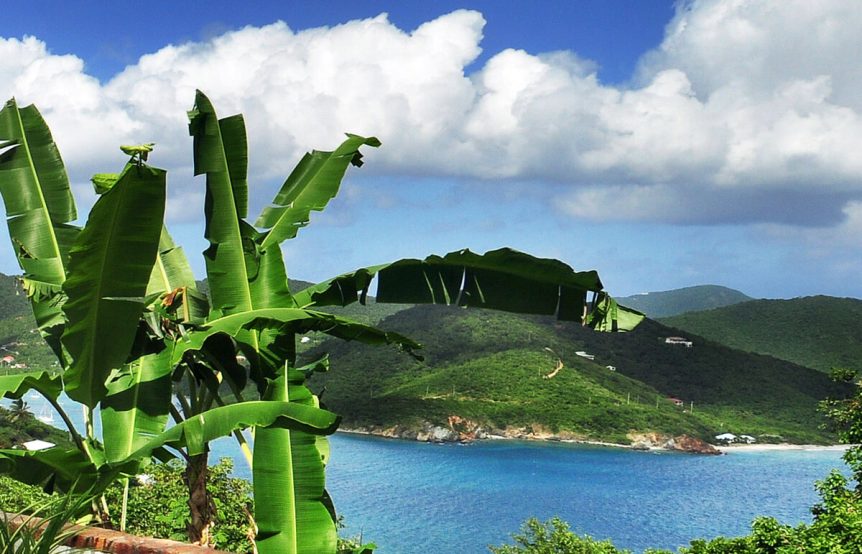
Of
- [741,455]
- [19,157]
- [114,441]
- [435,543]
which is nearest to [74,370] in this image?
[114,441]

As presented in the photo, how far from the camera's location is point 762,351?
242 feet

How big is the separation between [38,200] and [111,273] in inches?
59.3

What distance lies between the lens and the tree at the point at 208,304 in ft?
8.84

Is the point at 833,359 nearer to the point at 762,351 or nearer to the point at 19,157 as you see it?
the point at 762,351

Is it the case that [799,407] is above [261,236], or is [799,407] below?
below

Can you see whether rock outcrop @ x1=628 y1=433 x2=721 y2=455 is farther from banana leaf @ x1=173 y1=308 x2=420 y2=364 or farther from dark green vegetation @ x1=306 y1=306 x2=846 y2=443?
banana leaf @ x1=173 y1=308 x2=420 y2=364

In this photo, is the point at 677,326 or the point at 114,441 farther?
the point at 677,326

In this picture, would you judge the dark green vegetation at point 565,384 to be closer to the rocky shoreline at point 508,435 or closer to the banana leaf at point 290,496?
the rocky shoreline at point 508,435

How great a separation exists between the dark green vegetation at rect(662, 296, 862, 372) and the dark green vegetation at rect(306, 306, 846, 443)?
7967 millimetres

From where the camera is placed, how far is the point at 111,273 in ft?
9.00

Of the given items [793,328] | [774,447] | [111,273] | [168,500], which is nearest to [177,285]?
[111,273]

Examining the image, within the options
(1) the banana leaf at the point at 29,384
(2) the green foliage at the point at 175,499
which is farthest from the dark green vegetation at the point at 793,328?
(1) the banana leaf at the point at 29,384

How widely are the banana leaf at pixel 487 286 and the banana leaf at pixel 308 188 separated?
0.37 m

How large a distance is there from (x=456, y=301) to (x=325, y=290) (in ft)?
2.41
